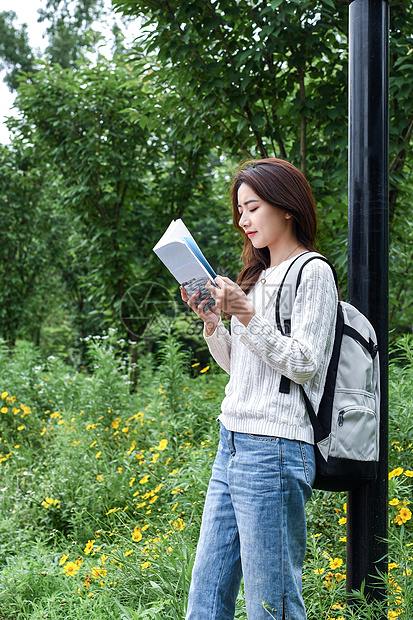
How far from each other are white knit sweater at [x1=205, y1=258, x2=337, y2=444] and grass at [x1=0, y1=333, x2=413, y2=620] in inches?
25.5

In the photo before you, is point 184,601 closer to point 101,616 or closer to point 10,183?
point 101,616

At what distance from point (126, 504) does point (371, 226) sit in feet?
7.27

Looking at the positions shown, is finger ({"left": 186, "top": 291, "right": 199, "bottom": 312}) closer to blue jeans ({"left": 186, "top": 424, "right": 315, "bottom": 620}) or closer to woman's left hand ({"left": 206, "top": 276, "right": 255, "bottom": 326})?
Result: woman's left hand ({"left": 206, "top": 276, "right": 255, "bottom": 326})

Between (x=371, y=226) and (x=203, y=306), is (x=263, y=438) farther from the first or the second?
(x=371, y=226)

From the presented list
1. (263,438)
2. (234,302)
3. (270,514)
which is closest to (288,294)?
(234,302)

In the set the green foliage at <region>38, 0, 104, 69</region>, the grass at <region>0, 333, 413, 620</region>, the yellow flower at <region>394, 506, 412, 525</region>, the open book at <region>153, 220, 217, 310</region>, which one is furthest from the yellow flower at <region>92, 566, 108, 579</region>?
the green foliage at <region>38, 0, 104, 69</region>

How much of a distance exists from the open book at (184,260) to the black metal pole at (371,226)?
0.50 metres

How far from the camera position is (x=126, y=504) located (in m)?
3.21

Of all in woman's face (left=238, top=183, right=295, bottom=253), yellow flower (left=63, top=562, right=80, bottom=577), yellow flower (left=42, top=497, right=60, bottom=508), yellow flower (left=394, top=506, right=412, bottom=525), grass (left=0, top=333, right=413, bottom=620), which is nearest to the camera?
woman's face (left=238, top=183, right=295, bottom=253)

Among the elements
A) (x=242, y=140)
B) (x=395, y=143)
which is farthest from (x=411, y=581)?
(x=242, y=140)

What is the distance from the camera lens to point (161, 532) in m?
2.83

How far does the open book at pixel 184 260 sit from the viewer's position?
60.6 inches

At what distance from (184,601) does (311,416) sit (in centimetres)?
119

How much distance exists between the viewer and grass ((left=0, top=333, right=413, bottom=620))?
2.29 m
